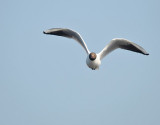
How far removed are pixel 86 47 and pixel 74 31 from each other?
135 cm

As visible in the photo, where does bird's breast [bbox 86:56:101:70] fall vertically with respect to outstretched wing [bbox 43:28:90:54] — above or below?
below

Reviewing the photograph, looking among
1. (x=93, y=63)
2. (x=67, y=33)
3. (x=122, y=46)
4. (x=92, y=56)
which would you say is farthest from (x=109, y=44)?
(x=67, y=33)

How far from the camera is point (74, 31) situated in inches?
1030

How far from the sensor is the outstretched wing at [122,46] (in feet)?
84.7

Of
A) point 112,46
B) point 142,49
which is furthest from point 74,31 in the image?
point 142,49

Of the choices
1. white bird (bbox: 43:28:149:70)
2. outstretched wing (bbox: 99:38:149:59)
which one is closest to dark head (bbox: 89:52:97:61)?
white bird (bbox: 43:28:149:70)

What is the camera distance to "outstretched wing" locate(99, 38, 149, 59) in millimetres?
25828

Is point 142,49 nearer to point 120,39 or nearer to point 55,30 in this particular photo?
point 120,39

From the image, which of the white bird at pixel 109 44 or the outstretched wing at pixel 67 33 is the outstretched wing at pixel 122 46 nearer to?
the white bird at pixel 109 44

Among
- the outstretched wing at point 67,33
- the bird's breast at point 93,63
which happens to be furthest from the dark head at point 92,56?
→ the outstretched wing at point 67,33

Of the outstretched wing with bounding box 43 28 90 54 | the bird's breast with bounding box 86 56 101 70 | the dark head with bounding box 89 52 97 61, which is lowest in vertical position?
the bird's breast with bounding box 86 56 101 70

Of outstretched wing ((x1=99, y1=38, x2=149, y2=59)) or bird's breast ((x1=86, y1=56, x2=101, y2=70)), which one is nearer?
bird's breast ((x1=86, y1=56, x2=101, y2=70))

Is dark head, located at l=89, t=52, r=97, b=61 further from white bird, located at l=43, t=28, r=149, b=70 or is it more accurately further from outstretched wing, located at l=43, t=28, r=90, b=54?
outstretched wing, located at l=43, t=28, r=90, b=54

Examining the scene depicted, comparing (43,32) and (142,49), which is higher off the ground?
(43,32)
